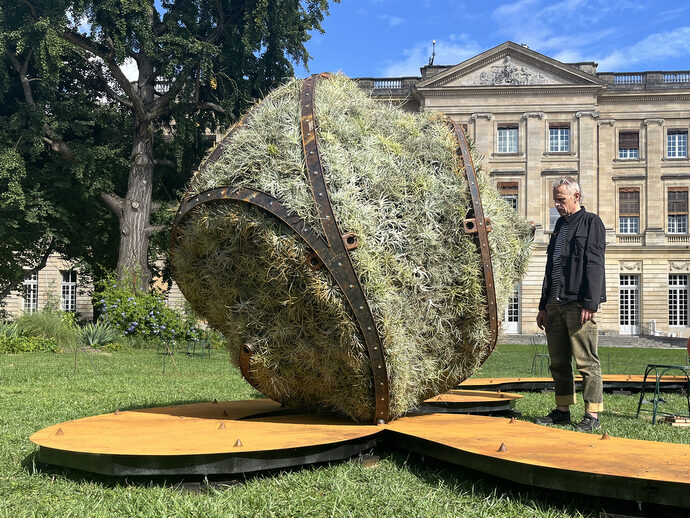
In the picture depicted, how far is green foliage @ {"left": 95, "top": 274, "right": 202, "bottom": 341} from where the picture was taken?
62.0 ft

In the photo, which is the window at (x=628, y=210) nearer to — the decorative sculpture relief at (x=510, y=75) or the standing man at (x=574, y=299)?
the decorative sculpture relief at (x=510, y=75)

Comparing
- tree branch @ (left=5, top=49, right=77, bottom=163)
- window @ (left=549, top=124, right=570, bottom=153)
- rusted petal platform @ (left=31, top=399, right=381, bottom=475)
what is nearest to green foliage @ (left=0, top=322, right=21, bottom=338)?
tree branch @ (left=5, top=49, right=77, bottom=163)

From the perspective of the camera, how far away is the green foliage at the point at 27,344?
1619cm

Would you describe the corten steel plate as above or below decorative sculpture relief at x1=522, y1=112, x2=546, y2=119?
below

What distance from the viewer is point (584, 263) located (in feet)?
17.9

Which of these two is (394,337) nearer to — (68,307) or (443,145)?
(443,145)

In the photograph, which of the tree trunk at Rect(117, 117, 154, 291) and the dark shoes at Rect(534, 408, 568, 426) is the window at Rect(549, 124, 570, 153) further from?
the dark shoes at Rect(534, 408, 568, 426)

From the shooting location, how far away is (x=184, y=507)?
3.21 metres

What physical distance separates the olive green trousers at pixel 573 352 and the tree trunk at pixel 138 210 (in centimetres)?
1725

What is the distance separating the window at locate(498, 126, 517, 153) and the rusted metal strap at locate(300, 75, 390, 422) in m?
39.2

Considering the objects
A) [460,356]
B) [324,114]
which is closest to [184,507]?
[460,356]

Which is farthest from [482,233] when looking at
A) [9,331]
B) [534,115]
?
[534,115]

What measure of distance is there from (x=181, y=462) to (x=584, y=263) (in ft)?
12.0

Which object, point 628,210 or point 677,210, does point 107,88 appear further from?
point 677,210
